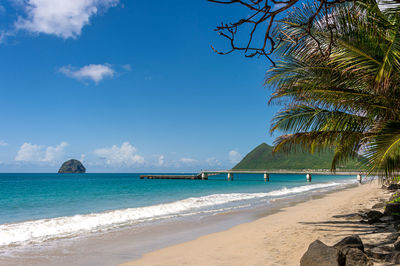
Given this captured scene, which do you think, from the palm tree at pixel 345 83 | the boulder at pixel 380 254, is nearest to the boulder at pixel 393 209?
the palm tree at pixel 345 83

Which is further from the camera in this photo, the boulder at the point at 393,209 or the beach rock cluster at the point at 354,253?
the boulder at the point at 393,209

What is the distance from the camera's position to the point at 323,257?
5.11 meters

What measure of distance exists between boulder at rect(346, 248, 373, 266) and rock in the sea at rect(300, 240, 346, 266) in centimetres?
9

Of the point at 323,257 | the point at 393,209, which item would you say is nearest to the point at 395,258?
the point at 323,257

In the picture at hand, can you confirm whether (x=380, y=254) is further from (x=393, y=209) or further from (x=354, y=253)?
(x=393, y=209)

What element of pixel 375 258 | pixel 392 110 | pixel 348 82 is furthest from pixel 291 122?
pixel 375 258

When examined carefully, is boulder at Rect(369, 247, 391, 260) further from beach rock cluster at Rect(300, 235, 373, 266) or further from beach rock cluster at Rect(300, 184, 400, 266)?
beach rock cluster at Rect(300, 235, 373, 266)

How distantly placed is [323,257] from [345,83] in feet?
13.3

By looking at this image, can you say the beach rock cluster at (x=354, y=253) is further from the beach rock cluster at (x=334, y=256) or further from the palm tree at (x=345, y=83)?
the palm tree at (x=345, y=83)

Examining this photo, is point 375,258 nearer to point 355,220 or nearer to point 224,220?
point 355,220

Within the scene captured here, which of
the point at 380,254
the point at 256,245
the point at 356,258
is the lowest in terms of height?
the point at 256,245

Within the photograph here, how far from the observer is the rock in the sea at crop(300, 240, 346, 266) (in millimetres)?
5001

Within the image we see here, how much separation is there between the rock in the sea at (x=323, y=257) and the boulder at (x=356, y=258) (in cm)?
9

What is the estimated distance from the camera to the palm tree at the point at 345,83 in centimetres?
559
